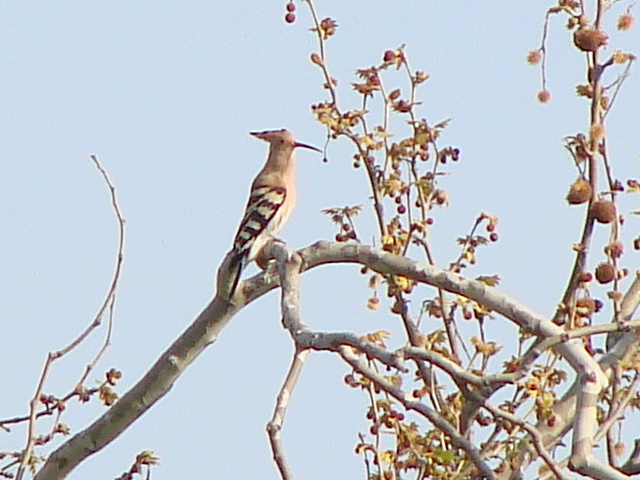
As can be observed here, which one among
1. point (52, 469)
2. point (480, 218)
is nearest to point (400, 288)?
point (480, 218)

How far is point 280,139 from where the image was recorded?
8.34 m

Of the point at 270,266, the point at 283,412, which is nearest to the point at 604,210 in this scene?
the point at 270,266

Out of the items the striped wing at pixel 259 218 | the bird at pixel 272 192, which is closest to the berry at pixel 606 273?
the striped wing at pixel 259 218

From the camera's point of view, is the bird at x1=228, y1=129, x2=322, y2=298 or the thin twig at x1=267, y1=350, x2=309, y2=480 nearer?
the thin twig at x1=267, y1=350, x2=309, y2=480

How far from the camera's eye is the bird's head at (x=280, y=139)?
27.4 ft

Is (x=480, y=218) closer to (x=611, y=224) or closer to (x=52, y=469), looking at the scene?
(x=611, y=224)

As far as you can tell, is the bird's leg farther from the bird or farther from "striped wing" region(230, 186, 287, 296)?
the bird

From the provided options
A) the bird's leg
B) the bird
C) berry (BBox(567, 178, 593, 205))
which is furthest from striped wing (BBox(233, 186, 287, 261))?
berry (BBox(567, 178, 593, 205))

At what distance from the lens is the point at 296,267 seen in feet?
15.8

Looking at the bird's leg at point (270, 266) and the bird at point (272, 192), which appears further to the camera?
the bird at point (272, 192)

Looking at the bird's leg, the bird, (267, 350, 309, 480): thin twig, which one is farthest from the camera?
the bird

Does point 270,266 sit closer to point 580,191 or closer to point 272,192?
point 580,191

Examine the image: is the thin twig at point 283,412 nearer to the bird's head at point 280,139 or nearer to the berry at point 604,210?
the berry at point 604,210

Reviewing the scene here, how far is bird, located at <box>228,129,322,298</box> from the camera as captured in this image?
7379mm
